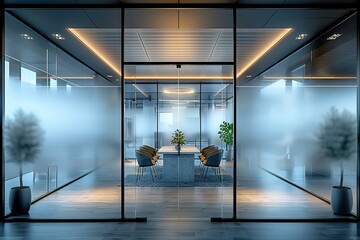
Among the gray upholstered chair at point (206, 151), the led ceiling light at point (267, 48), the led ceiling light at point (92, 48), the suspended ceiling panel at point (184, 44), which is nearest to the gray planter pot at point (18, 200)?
the led ceiling light at point (92, 48)

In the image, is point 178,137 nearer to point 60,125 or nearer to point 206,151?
point 206,151

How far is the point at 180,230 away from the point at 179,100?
8.23 ft

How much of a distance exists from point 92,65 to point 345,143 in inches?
222

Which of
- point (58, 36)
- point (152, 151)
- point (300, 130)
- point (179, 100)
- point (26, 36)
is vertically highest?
point (58, 36)

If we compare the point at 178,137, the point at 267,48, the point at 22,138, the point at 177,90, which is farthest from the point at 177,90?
the point at 22,138

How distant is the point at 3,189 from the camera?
4.12 meters

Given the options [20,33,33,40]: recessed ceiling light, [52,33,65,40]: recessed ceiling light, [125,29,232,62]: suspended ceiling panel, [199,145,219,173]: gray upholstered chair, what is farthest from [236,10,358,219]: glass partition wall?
[20,33,33,40]: recessed ceiling light

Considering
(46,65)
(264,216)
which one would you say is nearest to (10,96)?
(46,65)

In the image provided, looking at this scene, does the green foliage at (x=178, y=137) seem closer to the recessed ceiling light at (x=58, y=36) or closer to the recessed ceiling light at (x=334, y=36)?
the recessed ceiling light at (x=58, y=36)

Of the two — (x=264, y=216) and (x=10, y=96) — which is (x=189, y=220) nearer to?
(x=264, y=216)

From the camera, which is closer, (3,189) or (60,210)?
(3,189)

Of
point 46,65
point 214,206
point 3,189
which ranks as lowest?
point 214,206

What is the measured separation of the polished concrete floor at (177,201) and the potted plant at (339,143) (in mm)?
280

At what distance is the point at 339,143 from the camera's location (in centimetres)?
445
